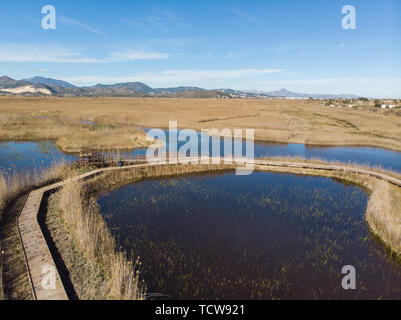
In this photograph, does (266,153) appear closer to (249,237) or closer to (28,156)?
(249,237)

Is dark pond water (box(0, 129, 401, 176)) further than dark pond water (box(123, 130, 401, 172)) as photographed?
No

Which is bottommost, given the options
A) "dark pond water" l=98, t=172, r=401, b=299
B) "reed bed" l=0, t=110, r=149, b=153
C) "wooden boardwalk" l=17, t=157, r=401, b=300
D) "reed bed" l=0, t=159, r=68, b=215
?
"dark pond water" l=98, t=172, r=401, b=299

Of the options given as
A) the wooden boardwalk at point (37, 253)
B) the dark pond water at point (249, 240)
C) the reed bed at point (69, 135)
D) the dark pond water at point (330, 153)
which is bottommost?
the dark pond water at point (249, 240)

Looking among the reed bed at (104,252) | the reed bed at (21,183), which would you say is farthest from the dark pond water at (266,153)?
the reed bed at (104,252)

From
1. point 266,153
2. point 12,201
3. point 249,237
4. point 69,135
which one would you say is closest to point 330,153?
point 266,153

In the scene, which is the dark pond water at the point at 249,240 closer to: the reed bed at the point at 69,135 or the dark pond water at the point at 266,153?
the dark pond water at the point at 266,153

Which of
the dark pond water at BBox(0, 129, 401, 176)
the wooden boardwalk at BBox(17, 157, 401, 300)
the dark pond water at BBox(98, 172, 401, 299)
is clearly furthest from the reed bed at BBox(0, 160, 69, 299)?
the dark pond water at BBox(0, 129, 401, 176)

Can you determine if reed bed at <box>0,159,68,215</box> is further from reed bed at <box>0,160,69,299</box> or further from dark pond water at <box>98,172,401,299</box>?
dark pond water at <box>98,172,401,299</box>

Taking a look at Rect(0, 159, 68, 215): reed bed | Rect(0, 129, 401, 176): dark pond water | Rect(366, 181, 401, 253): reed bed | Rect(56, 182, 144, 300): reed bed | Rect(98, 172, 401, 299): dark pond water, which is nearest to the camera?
Rect(56, 182, 144, 300): reed bed

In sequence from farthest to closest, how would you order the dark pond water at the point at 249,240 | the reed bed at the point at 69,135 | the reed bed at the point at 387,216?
the reed bed at the point at 69,135 < the reed bed at the point at 387,216 < the dark pond water at the point at 249,240
